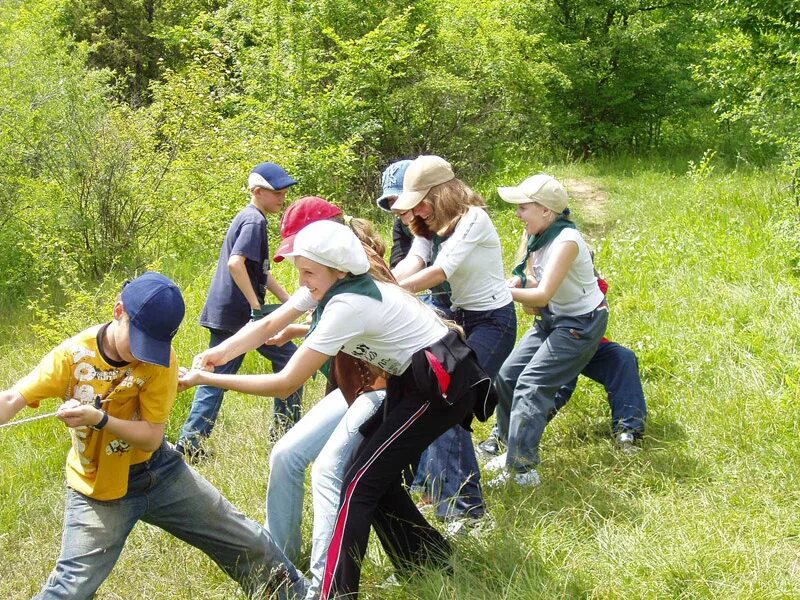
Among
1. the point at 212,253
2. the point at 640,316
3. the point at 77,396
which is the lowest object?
the point at 212,253

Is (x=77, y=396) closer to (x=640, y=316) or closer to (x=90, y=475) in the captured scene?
(x=90, y=475)

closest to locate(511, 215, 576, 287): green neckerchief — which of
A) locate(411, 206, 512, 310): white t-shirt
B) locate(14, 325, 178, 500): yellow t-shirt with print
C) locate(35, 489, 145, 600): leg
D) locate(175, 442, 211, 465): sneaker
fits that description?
locate(411, 206, 512, 310): white t-shirt

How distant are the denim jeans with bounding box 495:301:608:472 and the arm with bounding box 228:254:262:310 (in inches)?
73.0

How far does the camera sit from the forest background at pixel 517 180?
13.5 ft

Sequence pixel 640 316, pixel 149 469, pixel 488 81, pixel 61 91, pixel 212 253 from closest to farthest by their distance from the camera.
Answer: pixel 149 469, pixel 640 316, pixel 212 253, pixel 61 91, pixel 488 81

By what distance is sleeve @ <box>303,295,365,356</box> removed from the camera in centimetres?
347

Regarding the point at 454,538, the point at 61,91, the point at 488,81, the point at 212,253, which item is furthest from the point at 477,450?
the point at 488,81

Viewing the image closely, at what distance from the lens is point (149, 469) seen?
3568 mm

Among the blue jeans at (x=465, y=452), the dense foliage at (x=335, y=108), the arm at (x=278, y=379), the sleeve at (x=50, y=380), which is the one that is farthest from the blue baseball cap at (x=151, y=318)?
the dense foliage at (x=335, y=108)

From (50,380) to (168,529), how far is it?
83 centimetres

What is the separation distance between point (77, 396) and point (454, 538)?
1770 mm

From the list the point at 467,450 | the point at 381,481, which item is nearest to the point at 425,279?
the point at 467,450

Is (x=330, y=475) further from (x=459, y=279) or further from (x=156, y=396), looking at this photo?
(x=459, y=279)

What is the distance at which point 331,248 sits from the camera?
11.3ft
